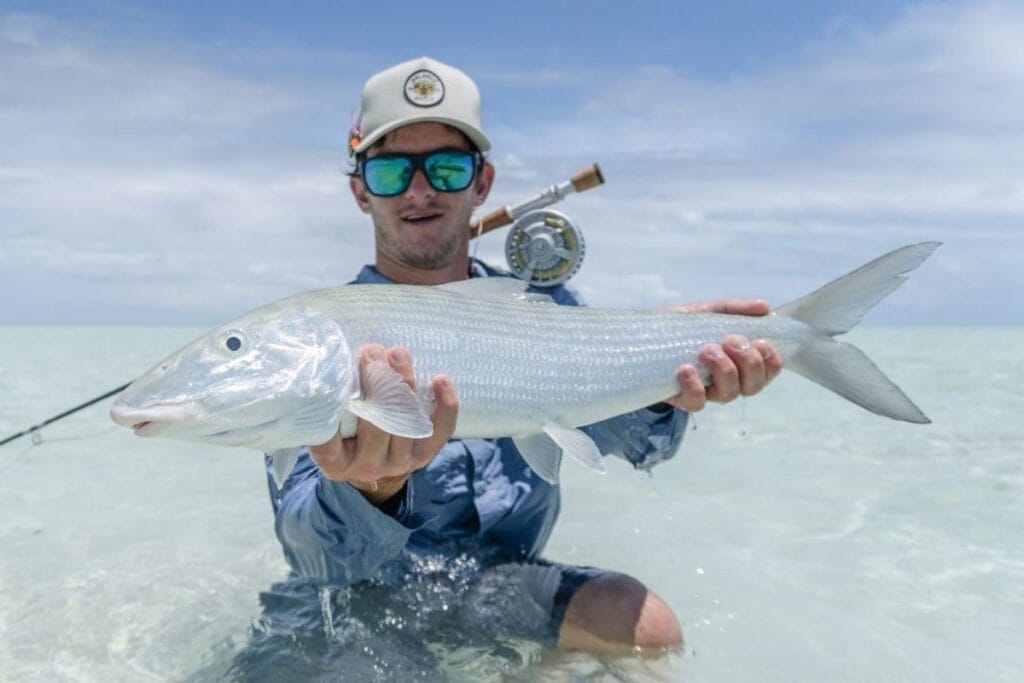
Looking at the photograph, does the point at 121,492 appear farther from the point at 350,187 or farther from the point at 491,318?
the point at 491,318

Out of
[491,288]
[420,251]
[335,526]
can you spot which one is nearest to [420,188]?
[420,251]

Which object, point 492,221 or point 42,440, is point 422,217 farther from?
point 42,440

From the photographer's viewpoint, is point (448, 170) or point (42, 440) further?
point (42, 440)

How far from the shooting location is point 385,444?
2.55 metres

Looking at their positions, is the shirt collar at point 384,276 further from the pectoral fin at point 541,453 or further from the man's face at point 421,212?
the pectoral fin at point 541,453

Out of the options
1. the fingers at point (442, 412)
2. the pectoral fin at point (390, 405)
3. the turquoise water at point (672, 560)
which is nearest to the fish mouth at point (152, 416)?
the pectoral fin at point (390, 405)

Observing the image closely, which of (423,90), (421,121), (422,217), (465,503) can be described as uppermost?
(423,90)

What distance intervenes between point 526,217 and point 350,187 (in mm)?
846

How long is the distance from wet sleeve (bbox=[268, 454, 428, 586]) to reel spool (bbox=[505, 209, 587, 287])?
4.31ft

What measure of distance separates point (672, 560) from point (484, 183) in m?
2.44

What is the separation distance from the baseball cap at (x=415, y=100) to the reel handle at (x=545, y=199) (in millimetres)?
554

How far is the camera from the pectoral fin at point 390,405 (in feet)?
7.61

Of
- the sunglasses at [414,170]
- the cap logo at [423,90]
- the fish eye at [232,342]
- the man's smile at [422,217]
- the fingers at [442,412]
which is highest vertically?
the cap logo at [423,90]

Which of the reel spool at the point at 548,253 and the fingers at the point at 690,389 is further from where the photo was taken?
the reel spool at the point at 548,253
